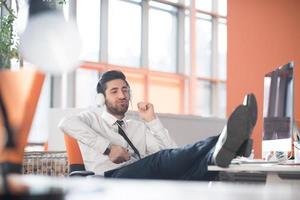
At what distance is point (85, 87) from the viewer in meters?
7.40

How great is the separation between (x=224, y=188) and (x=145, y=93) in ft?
25.9

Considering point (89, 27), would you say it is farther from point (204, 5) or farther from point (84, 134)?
point (84, 134)

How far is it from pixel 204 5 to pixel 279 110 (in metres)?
7.01

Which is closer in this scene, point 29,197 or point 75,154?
point 29,197

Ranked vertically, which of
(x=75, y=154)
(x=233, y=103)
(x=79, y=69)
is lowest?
(x=75, y=154)

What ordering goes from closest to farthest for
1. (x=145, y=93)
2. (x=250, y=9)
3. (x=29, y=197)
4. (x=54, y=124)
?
(x=29, y=197) → (x=54, y=124) → (x=250, y=9) → (x=145, y=93)

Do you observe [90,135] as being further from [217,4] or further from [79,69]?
Result: [217,4]

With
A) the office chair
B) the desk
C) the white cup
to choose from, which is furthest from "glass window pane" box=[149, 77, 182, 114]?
the desk

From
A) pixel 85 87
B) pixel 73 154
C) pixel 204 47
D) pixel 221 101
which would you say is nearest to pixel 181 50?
pixel 204 47

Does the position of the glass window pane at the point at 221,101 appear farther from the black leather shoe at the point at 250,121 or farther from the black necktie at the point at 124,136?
the black leather shoe at the point at 250,121

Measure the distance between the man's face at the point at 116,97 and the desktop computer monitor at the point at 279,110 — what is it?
854 mm

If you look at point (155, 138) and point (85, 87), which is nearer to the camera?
point (155, 138)

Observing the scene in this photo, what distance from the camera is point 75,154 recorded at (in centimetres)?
312

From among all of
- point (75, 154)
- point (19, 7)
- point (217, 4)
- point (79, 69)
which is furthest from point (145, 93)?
point (75, 154)
